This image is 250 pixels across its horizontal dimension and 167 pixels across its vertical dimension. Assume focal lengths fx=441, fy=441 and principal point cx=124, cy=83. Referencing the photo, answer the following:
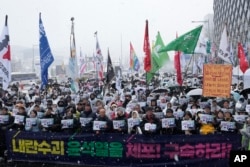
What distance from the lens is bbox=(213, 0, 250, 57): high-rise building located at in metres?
80.5

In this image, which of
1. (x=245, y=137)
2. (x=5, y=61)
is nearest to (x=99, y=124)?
(x=245, y=137)

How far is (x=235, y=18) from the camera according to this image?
91.8 m

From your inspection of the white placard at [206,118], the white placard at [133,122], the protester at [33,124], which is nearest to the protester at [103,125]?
the white placard at [133,122]

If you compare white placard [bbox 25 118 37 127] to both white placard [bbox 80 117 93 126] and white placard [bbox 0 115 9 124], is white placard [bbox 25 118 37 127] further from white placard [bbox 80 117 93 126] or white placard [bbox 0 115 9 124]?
white placard [bbox 80 117 93 126]

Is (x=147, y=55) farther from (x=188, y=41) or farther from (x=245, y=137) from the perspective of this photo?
(x=245, y=137)

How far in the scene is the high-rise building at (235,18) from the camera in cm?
8049

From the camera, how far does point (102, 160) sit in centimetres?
1034

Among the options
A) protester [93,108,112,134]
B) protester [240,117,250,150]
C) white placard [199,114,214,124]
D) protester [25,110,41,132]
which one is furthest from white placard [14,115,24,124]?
protester [240,117,250,150]

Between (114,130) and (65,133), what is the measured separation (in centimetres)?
119

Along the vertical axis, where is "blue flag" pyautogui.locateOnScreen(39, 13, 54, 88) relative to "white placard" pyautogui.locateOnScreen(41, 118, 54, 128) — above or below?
above

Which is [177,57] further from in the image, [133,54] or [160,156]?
[133,54]

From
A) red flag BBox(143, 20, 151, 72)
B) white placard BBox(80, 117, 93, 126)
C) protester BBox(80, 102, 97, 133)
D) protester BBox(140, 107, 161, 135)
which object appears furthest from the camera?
red flag BBox(143, 20, 151, 72)

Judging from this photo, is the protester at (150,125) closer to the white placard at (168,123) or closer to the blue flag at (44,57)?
the white placard at (168,123)

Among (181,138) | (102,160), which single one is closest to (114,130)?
(102,160)
